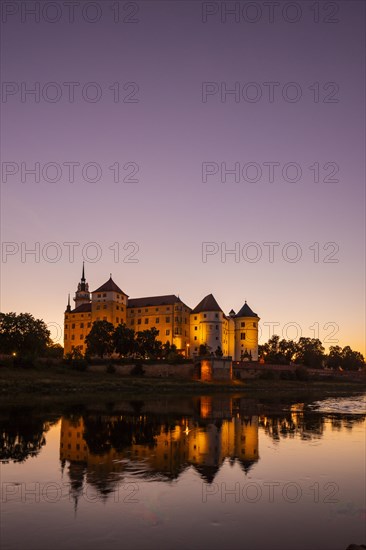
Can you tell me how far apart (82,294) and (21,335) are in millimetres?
59696

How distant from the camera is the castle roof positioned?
109 meters

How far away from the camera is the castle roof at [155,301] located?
109m

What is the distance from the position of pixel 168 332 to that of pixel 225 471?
8909 cm

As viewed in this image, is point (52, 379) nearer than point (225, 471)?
No

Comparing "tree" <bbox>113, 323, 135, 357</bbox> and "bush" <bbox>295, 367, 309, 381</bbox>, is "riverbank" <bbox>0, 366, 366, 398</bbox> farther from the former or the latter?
"tree" <bbox>113, 323, 135, 357</bbox>

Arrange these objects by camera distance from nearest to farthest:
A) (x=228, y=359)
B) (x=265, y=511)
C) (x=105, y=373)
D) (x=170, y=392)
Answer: (x=265, y=511) < (x=170, y=392) < (x=105, y=373) < (x=228, y=359)

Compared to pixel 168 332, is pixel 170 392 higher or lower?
lower

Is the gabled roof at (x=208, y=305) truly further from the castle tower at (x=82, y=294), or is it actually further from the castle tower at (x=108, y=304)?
the castle tower at (x=82, y=294)

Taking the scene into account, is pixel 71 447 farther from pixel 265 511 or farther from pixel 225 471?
pixel 265 511

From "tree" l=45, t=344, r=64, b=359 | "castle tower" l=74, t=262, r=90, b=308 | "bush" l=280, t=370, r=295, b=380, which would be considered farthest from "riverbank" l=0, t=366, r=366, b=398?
"castle tower" l=74, t=262, r=90, b=308

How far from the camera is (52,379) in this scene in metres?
58.6

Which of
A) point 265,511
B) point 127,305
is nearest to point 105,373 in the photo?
point 127,305

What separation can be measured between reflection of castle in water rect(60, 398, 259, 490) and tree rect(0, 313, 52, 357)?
42032 millimetres

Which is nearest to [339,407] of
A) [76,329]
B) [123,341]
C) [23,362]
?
[23,362]
